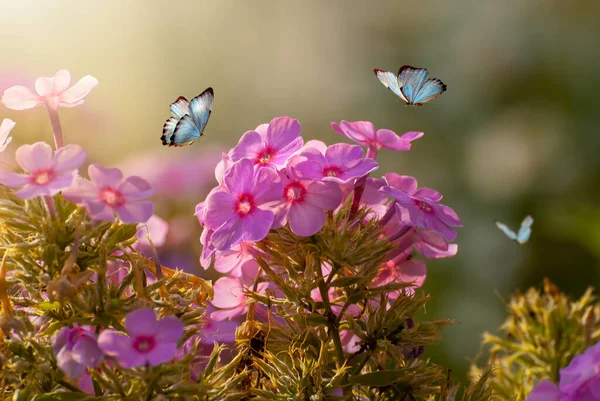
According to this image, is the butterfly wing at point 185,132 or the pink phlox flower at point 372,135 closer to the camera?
the butterfly wing at point 185,132

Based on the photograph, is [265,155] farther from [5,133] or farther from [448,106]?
[448,106]

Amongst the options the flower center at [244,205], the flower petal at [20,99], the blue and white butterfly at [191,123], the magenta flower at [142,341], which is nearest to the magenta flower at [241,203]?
the flower center at [244,205]

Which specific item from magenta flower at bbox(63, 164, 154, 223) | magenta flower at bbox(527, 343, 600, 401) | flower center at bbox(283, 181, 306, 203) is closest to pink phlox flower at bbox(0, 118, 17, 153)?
magenta flower at bbox(63, 164, 154, 223)

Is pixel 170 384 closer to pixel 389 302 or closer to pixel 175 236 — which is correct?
pixel 389 302

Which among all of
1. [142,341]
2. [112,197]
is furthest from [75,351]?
[112,197]

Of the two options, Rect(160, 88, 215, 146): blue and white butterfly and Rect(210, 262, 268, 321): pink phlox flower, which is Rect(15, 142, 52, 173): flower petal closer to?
Rect(160, 88, 215, 146): blue and white butterfly

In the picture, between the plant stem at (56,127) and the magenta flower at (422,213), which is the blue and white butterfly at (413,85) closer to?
the magenta flower at (422,213)

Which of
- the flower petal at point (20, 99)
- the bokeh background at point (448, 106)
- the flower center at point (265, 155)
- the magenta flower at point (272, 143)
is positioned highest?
the flower petal at point (20, 99)
